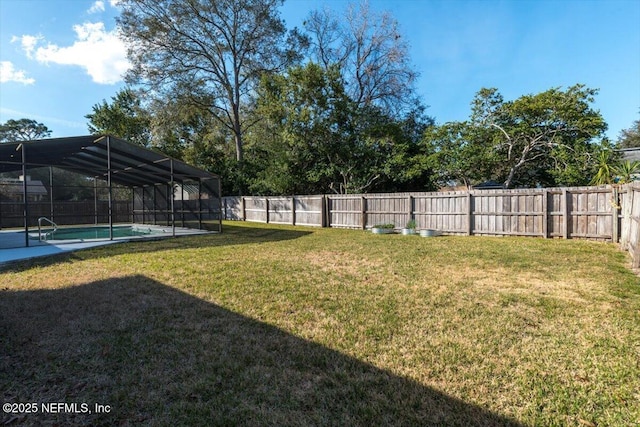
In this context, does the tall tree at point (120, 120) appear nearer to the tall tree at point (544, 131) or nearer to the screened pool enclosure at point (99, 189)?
the screened pool enclosure at point (99, 189)

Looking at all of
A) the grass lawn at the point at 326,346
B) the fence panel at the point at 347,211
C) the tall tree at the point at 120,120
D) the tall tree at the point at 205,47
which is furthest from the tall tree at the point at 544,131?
the tall tree at the point at 120,120

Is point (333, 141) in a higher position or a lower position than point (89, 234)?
higher

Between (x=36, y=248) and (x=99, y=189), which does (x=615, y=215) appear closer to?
(x=36, y=248)

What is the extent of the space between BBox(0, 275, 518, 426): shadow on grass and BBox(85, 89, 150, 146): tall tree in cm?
2688

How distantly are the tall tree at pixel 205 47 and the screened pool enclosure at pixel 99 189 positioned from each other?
344 inches

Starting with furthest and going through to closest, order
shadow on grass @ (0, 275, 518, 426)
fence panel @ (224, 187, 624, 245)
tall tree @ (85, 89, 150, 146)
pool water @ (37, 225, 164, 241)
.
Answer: tall tree @ (85, 89, 150, 146)
pool water @ (37, 225, 164, 241)
fence panel @ (224, 187, 624, 245)
shadow on grass @ (0, 275, 518, 426)

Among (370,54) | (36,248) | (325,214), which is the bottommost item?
(36,248)

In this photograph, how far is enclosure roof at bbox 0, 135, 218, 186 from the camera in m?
9.11

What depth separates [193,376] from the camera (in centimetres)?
233

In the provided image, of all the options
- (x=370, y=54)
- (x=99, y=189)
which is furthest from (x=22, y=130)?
(x=370, y=54)

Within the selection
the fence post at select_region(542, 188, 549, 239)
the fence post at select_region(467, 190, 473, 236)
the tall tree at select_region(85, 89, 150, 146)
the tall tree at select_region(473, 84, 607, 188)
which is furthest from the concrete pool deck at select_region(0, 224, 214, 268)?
the tall tree at select_region(85, 89, 150, 146)

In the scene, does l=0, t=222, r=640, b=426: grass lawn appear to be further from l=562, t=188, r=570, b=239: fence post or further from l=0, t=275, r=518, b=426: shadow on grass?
l=562, t=188, r=570, b=239: fence post

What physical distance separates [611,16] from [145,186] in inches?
794

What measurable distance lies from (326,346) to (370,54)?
23.8 metres
